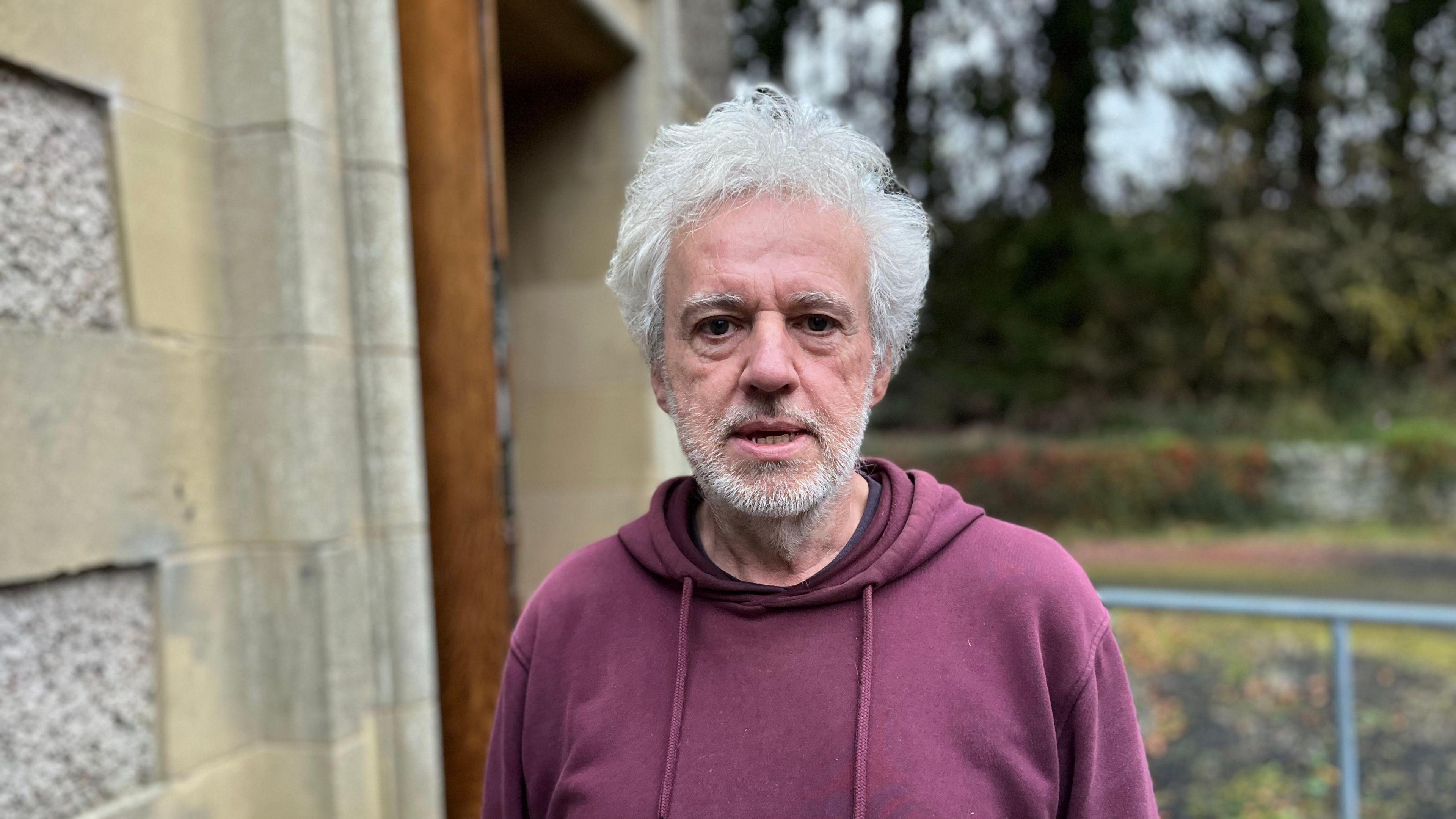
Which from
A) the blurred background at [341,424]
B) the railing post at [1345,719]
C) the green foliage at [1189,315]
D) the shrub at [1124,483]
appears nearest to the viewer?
the blurred background at [341,424]

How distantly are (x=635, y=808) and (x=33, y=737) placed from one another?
956mm

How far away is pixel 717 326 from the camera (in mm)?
1386

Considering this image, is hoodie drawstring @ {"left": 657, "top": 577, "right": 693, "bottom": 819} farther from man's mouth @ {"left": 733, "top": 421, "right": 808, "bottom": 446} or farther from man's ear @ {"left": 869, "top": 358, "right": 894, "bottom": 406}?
man's ear @ {"left": 869, "top": 358, "right": 894, "bottom": 406}

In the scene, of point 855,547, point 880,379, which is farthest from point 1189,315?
point 855,547

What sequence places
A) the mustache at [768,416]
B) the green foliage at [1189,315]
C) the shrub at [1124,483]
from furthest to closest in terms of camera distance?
the green foliage at [1189,315]
the shrub at [1124,483]
the mustache at [768,416]

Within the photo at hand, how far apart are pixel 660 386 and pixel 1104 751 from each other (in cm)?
79

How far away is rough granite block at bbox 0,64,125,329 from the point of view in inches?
60.2

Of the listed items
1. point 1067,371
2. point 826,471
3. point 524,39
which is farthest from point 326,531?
point 1067,371

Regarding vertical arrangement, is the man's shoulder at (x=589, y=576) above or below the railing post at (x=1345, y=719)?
above

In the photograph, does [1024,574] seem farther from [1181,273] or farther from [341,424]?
[1181,273]

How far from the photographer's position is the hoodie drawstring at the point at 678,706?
1301 millimetres

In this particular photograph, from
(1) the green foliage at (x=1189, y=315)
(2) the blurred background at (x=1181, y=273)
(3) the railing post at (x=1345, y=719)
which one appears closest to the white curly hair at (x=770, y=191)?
(3) the railing post at (x=1345, y=719)

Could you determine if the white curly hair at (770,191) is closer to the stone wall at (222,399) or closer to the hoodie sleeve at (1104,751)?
the hoodie sleeve at (1104,751)

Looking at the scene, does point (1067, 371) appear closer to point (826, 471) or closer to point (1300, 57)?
point (1300, 57)
